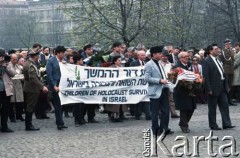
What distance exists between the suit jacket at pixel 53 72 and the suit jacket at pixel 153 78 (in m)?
2.93

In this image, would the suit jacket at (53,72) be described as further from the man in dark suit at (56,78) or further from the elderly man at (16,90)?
the elderly man at (16,90)

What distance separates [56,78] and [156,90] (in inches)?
131

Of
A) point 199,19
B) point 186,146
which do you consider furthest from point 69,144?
point 199,19

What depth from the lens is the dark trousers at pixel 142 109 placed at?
17.2 meters

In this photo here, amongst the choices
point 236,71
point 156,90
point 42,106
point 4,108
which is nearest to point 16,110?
point 42,106

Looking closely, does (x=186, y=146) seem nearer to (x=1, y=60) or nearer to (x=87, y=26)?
(x=1, y=60)

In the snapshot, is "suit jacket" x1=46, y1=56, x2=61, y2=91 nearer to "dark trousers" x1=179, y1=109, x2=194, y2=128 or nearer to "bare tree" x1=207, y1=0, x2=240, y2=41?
"dark trousers" x1=179, y1=109, x2=194, y2=128

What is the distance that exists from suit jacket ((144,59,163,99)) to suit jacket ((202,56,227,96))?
1.39m

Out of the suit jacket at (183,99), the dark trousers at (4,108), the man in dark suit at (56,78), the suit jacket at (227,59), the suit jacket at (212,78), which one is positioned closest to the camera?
the suit jacket at (183,99)

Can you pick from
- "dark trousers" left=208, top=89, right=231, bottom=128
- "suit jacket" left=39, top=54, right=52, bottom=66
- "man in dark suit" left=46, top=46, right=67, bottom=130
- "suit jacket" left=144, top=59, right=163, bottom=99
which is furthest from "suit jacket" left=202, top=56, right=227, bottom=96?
"suit jacket" left=39, top=54, right=52, bottom=66

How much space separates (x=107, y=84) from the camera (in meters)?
17.2

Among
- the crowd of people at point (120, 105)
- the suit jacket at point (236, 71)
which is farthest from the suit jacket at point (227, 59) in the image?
the crowd of people at point (120, 105)

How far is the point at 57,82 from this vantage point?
15812 millimetres

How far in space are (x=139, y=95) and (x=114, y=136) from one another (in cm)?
348
